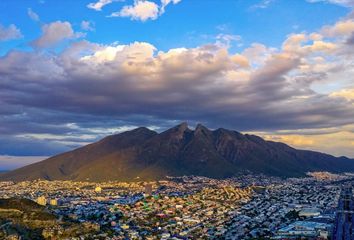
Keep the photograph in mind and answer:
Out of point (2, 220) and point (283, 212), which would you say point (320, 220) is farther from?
point (2, 220)

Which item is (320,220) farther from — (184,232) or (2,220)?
(2,220)

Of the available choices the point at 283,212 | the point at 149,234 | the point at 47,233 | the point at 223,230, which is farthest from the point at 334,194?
the point at 47,233

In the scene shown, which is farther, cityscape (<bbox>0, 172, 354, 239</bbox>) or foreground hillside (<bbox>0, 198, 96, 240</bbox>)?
cityscape (<bbox>0, 172, 354, 239</bbox>)

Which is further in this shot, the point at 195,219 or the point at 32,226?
the point at 195,219

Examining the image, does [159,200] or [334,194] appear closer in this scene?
[159,200]

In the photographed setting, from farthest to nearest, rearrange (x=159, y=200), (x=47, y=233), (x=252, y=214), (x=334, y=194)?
(x=334, y=194), (x=159, y=200), (x=252, y=214), (x=47, y=233)

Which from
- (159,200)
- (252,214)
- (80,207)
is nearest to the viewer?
(252,214)

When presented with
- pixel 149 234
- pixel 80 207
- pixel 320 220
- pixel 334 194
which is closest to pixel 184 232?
pixel 149 234

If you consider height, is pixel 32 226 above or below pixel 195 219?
above

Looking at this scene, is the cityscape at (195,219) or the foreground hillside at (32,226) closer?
the foreground hillside at (32,226)
